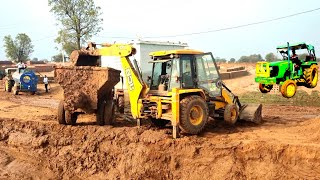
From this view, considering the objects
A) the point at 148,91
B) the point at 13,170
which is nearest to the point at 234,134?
the point at 148,91

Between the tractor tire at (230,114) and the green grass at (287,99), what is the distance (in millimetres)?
7531

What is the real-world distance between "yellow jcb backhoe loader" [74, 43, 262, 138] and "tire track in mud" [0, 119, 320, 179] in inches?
23.9

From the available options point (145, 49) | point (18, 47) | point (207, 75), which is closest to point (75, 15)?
point (145, 49)

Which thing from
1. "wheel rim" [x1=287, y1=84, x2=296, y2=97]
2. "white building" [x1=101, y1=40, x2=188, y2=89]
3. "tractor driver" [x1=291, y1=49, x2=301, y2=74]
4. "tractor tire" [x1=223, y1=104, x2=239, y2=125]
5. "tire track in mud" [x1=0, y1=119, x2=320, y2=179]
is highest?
"white building" [x1=101, y1=40, x2=188, y2=89]

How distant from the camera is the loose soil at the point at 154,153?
7.45 meters

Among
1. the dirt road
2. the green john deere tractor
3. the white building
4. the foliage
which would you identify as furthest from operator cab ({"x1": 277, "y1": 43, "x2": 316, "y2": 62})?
the foliage

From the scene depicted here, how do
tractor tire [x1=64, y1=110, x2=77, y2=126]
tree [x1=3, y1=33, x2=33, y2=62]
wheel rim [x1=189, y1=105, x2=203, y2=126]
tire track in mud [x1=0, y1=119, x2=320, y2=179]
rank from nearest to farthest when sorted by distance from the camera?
1. tire track in mud [x1=0, y1=119, x2=320, y2=179]
2. wheel rim [x1=189, y1=105, x2=203, y2=126]
3. tractor tire [x1=64, y1=110, x2=77, y2=126]
4. tree [x1=3, y1=33, x2=33, y2=62]

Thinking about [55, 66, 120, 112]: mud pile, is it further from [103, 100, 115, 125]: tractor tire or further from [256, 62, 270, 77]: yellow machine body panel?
[256, 62, 270, 77]: yellow machine body panel

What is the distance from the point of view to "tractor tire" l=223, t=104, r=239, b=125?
32.7ft

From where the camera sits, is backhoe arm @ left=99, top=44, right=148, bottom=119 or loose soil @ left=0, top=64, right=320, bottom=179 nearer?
loose soil @ left=0, top=64, right=320, bottom=179

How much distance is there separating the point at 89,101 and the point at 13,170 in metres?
2.97

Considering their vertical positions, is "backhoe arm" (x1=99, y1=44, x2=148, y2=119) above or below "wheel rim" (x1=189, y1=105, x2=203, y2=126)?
above

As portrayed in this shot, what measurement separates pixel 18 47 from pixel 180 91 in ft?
184

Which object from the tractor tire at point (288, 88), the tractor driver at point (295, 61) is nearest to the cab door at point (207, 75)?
the tractor tire at point (288, 88)
